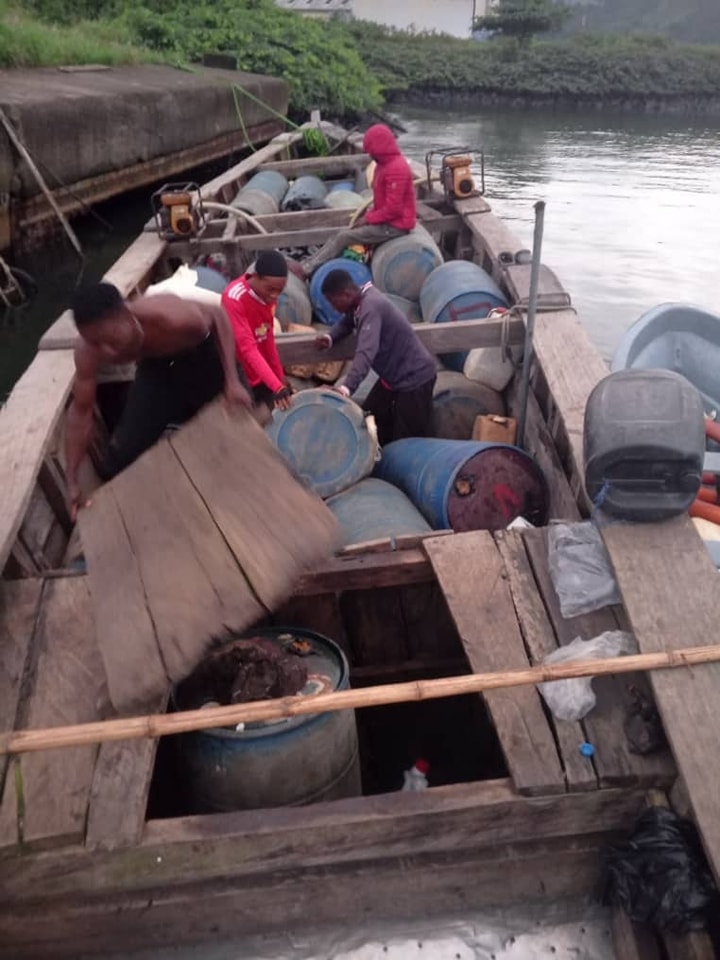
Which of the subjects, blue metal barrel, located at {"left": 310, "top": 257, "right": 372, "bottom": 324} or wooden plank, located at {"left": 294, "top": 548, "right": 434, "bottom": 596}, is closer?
wooden plank, located at {"left": 294, "top": 548, "right": 434, "bottom": 596}

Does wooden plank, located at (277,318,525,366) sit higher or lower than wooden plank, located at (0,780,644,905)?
higher

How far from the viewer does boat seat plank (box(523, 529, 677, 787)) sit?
2.71m

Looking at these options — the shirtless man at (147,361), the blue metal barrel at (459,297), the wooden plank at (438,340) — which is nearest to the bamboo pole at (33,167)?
the blue metal barrel at (459,297)

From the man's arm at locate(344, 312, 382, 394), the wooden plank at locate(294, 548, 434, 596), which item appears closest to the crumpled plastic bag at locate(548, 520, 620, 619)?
the wooden plank at locate(294, 548, 434, 596)

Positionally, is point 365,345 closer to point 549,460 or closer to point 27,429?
point 549,460

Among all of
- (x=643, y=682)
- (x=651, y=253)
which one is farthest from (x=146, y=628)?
(x=651, y=253)

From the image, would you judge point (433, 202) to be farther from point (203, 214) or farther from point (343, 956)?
point (343, 956)

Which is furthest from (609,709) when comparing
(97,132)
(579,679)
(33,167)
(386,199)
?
(97,132)

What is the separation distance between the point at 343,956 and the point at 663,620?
5.67 feet

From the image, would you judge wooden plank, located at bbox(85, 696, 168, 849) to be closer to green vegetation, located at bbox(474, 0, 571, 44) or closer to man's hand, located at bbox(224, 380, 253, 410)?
man's hand, located at bbox(224, 380, 253, 410)

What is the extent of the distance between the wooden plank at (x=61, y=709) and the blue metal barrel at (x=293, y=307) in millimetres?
4260

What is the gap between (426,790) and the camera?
2762 mm

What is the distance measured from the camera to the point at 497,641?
3.22 metres

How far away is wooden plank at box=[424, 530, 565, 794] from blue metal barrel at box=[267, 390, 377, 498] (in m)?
1.21
